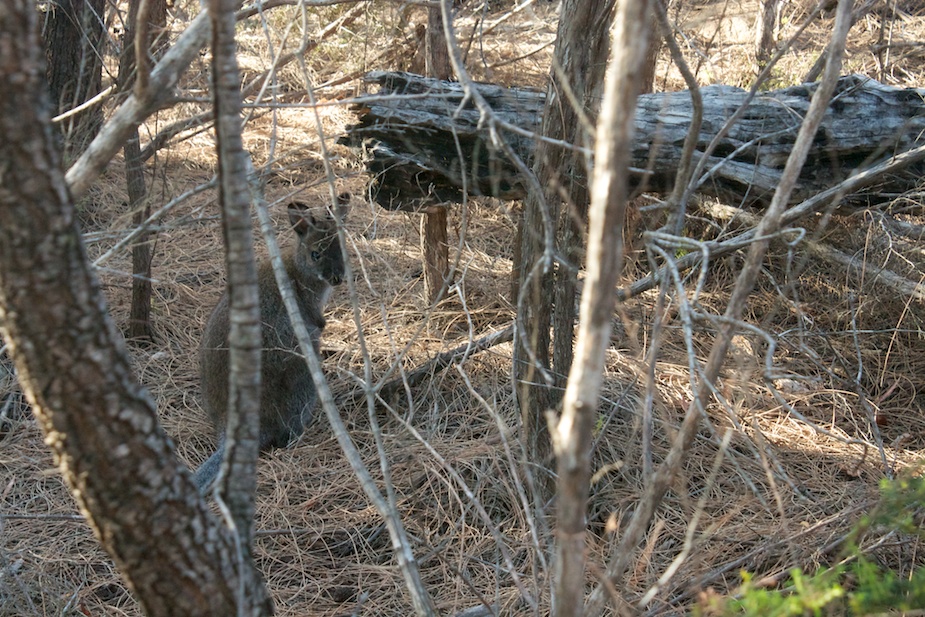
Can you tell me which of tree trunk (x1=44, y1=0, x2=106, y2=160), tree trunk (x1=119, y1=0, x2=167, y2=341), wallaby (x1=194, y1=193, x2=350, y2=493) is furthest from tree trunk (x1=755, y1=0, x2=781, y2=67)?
tree trunk (x1=44, y1=0, x2=106, y2=160)

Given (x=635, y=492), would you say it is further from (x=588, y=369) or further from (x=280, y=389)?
(x=588, y=369)

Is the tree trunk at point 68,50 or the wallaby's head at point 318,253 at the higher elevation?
the tree trunk at point 68,50

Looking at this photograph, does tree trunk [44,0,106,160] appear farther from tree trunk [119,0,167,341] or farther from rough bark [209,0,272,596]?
rough bark [209,0,272,596]

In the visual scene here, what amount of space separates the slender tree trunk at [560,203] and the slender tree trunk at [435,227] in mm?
1902

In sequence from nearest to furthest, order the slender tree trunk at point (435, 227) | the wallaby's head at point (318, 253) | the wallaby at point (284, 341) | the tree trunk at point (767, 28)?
the wallaby at point (284, 341) → the wallaby's head at point (318, 253) → the slender tree trunk at point (435, 227) → the tree trunk at point (767, 28)

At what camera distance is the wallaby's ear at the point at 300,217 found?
16.5 feet

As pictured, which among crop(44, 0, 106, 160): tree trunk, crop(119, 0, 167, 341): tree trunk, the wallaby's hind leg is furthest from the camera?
crop(44, 0, 106, 160): tree trunk

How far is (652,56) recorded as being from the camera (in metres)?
6.15

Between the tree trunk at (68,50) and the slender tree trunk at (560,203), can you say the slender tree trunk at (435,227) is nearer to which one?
the slender tree trunk at (560,203)

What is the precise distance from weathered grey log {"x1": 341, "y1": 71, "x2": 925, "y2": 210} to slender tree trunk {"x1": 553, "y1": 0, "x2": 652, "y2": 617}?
3.17 m

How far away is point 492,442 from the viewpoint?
4.62 m

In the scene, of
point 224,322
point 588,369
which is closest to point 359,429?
point 224,322

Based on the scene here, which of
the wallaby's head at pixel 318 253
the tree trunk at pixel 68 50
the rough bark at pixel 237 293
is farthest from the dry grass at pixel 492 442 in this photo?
the tree trunk at pixel 68 50

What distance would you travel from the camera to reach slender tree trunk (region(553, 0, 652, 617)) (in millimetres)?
1408
